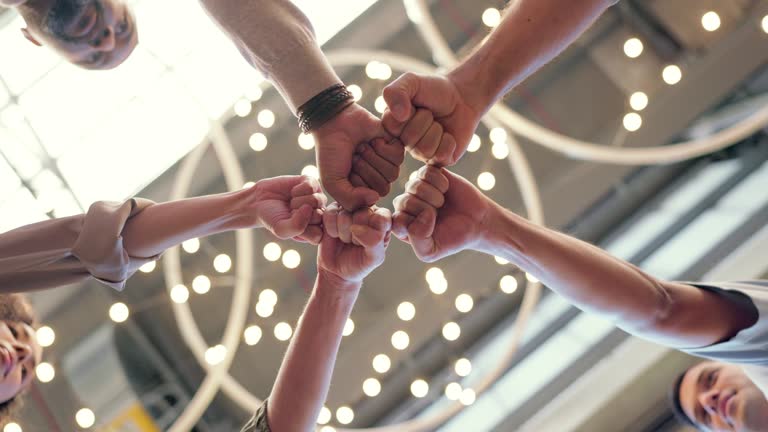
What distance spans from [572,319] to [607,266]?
→ 3.74 ft

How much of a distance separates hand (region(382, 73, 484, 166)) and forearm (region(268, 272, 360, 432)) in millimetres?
308

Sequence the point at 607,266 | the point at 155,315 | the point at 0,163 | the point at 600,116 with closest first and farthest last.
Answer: the point at 607,266 → the point at 0,163 → the point at 155,315 → the point at 600,116

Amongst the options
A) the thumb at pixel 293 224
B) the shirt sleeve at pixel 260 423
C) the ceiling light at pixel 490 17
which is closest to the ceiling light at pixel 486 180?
the ceiling light at pixel 490 17

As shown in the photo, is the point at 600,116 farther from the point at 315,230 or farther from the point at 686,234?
the point at 315,230

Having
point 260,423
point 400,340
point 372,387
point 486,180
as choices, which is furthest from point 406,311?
point 260,423

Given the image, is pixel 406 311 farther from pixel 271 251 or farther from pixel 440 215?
pixel 440 215

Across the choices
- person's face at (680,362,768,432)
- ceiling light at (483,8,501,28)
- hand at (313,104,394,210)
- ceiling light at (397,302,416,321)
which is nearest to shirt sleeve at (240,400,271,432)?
hand at (313,104,394,210)

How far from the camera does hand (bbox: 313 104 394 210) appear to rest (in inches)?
51.6

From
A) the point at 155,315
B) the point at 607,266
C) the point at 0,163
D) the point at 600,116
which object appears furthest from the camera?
the point at 600,116

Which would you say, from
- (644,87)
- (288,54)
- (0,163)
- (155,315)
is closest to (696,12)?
(644,87)

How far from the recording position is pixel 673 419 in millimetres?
2059

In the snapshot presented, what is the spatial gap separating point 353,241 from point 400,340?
0.86 metres

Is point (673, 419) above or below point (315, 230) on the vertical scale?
below

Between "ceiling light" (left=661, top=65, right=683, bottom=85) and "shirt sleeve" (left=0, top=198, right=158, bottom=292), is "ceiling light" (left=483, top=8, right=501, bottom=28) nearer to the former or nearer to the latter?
"ceiling light" (left=661, top=65, right=683, bottom=85)
